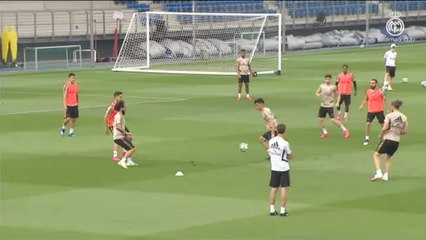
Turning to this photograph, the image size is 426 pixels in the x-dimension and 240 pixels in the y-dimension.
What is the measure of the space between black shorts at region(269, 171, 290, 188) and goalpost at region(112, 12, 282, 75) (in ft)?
131

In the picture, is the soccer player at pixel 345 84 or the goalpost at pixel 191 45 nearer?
the soccer player at pixel 345 84

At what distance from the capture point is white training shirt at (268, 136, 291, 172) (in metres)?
24.1

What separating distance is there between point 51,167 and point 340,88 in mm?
12578

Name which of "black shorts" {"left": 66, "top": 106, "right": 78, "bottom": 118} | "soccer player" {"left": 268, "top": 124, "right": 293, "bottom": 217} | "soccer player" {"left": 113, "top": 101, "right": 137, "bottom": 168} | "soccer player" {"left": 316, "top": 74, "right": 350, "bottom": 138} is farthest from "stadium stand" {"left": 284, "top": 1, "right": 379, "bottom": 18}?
"soccer player" {"left": 268, "top": 124, "right": 293, "bottom": 217}

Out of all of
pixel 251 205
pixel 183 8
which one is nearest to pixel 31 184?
pixel 251 205

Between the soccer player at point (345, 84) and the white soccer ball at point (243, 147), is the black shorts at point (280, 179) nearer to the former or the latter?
the white soccer ball at point (243, 147)

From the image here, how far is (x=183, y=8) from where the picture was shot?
86.2 meters

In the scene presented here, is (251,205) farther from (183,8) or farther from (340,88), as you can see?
(183,8)

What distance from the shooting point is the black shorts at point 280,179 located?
79.6ft

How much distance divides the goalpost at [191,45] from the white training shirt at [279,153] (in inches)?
1572

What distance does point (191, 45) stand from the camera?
231 feet

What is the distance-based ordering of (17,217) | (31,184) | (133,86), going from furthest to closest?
(133,86)
(31,184)
(17,217)

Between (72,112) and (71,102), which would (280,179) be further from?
(71,102)

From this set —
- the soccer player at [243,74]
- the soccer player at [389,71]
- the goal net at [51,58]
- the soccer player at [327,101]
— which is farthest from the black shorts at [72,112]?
the goal net at [51,58]
